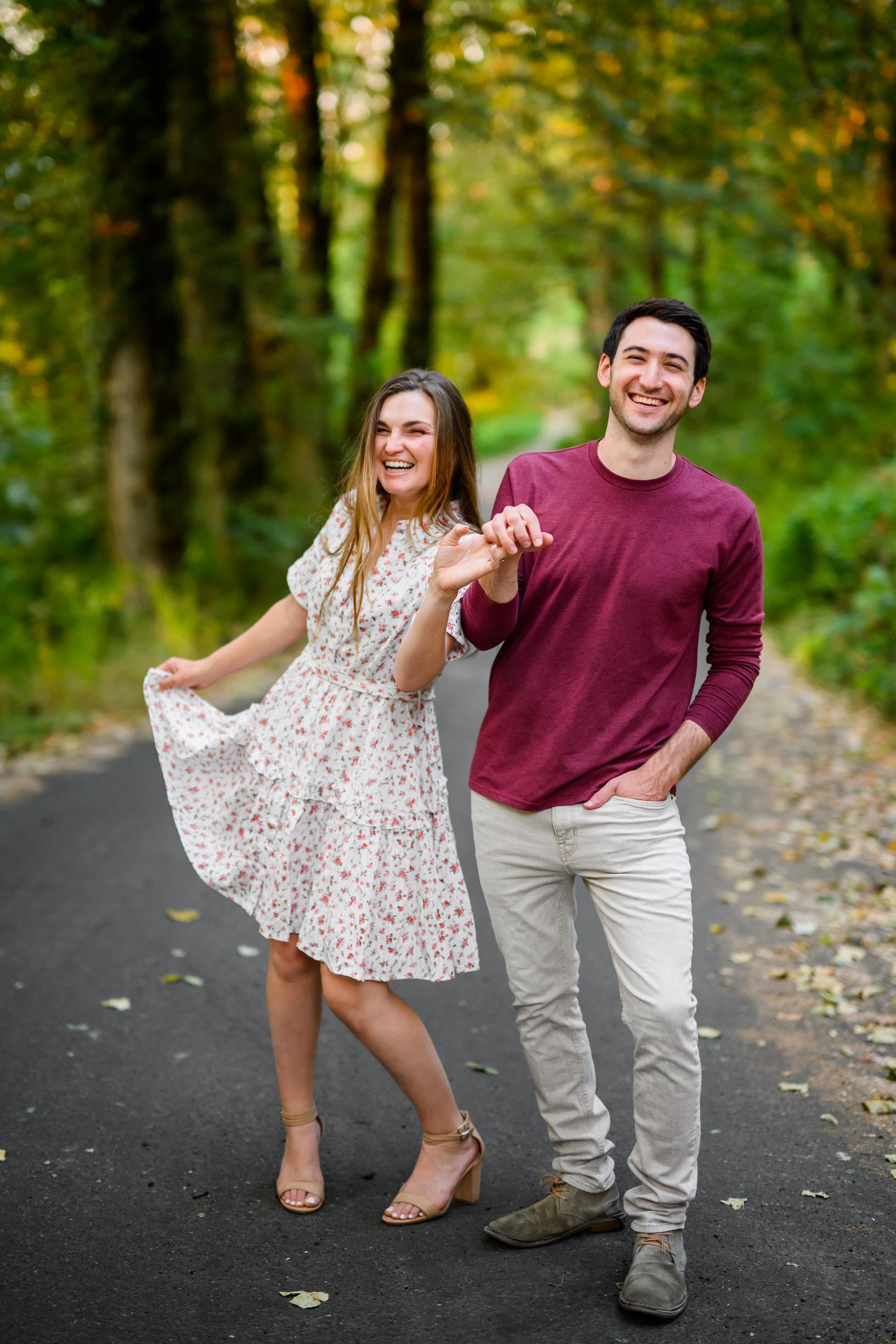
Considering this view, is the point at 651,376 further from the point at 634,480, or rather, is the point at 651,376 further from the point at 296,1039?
the point at 296,1039

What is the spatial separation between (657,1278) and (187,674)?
2129 mm

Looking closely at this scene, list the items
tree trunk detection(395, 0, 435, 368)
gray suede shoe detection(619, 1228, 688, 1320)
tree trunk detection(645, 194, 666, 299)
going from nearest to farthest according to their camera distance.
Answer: gray suede shoe detection(619, 1228, 688, 1320) < tree trunk detection(395, 0, 435, 368) < tree trunk detection(645, 194, 666, 299)

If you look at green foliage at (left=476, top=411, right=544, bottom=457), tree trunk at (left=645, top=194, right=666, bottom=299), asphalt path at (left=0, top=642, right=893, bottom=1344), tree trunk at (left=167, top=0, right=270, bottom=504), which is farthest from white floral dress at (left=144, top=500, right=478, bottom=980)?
green foliage at (left=476, top=411, right=544, bottom=457)

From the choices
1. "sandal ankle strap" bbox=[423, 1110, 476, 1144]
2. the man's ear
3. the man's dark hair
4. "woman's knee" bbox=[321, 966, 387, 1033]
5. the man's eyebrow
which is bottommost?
"sandal ankle strap" bbox=[423, 1110, 476, 1144]

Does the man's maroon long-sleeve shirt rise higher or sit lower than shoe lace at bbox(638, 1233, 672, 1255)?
higher

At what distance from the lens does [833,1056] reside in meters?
4.52

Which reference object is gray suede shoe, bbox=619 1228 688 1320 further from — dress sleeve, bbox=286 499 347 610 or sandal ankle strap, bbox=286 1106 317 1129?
dress sleeve, bbox=286 499 347 610

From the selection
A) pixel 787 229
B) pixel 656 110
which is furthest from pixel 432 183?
pixel 787 229

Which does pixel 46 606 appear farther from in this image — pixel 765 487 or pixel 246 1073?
pixel 765 487

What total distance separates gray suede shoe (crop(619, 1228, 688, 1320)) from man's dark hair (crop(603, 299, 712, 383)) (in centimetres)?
219

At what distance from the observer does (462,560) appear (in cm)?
292

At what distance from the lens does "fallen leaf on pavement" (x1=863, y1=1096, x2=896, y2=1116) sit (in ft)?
13.4

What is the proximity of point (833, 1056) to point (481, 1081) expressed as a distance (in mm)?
1327

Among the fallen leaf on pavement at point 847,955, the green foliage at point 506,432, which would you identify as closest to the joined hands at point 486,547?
the fallen leaf on pavement at point 847,955
